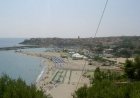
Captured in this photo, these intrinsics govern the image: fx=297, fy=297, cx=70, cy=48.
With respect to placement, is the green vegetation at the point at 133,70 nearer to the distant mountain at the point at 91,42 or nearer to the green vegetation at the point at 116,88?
the green vegetation at the point at 116,88

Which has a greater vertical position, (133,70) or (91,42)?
(133,70)

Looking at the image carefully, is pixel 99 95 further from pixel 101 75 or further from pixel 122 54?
pixel 122 54

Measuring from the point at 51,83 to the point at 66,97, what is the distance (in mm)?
12621

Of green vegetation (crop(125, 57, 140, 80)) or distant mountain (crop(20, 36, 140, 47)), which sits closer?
green vegetation (crop(125, 57, 140, 80))

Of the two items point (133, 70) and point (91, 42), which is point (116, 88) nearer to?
point (133, 70)

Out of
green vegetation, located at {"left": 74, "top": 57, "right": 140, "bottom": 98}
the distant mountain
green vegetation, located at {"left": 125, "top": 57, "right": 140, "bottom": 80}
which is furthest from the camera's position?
the distant mountain

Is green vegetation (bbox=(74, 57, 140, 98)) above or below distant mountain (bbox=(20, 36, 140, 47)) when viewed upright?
above

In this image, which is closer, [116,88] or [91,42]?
[116,88]

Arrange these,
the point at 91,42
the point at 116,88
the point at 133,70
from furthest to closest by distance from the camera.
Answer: the point at 91,42 < the point at 133,70 < the point at 116,88

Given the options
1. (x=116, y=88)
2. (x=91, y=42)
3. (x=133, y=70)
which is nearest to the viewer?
(x=116, y=88)

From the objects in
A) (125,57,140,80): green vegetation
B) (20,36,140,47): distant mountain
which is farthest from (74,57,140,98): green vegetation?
Answer: (20,36,140,47): distant mountain

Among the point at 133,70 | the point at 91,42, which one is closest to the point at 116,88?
the point at 133,70

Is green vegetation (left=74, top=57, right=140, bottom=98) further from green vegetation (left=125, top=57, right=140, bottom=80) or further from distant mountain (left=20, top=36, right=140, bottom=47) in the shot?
distant mountain (left=20, top=36, right=140, bottom=47)

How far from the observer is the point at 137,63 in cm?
3375
